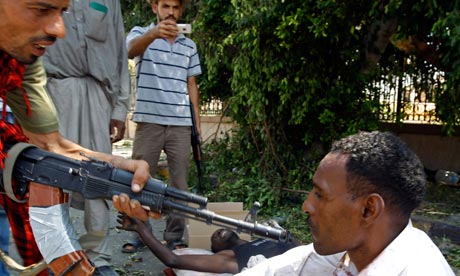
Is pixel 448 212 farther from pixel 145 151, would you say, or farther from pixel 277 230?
pixel 277 230

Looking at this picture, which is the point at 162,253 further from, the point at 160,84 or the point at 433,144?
the point at 433,144

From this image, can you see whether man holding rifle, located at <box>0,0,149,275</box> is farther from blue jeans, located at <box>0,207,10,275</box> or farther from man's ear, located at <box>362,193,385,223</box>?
man's ear, located at <box>362,193,385,223</box>

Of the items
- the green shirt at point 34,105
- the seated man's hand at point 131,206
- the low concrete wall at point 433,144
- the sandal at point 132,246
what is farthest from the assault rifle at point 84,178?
the low concrete wall at point 433,144

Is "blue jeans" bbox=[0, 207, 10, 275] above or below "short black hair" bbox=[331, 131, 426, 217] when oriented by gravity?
below

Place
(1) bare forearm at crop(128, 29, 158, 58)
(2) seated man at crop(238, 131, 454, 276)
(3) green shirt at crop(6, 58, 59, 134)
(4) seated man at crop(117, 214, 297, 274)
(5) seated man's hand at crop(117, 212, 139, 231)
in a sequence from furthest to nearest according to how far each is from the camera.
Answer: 1. (1) bare forearm at crop(128, 29, 158, 58)
2. (4) seated man at crop(117, 214, 297, 274)
3. (5) seated man's hand at crop(117, 212, 139, 231)
4. (3) green shirt at crop(6, 58, 59, 134)
5. (2) seated man at crop(238, 131, 454, 276)

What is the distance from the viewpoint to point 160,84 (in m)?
3.79

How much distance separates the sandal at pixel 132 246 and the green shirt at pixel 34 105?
1.79 metres

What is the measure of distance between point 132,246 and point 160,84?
48.6 inches

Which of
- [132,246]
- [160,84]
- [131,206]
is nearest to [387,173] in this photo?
[131,206]

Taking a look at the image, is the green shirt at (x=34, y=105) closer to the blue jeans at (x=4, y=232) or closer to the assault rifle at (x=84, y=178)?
the assault rifle at (x=84, y=178)

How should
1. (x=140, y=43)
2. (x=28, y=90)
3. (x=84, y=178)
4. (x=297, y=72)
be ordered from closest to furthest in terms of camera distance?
1. (x=84, y=178)
2. (x=28, y=90)
3. (x=140, y=43)
4. (x=297, y=72)

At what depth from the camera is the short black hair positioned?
1.40 metres

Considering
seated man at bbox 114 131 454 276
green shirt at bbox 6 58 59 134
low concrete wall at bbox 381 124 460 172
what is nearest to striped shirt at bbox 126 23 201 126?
green shirt at bbox 6 58 59 134

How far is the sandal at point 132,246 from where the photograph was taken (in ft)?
12.6
